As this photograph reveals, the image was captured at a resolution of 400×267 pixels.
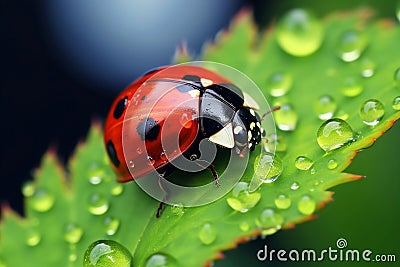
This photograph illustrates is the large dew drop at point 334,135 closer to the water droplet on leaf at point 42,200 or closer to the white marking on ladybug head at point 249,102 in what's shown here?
the white marking on ladybug head at point 249,102

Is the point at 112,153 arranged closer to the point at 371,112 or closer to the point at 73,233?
the point at 73,233

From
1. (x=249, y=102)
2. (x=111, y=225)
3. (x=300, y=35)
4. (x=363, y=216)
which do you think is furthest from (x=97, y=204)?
(x=363, y=216)

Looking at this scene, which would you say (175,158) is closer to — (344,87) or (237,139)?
(237,139)

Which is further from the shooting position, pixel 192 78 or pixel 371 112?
pixel 192 78

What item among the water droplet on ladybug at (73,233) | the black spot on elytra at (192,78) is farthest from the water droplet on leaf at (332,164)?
the water droplet on ladybug at (73,233)

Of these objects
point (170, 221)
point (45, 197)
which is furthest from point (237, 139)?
point (45, 197)

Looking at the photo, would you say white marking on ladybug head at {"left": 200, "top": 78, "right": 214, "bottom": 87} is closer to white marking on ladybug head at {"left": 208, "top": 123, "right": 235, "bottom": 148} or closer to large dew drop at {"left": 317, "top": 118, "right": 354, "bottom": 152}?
white marking on ladybug head at {"left": 208, "top": 123, "right": 235, "bottom": 148}
